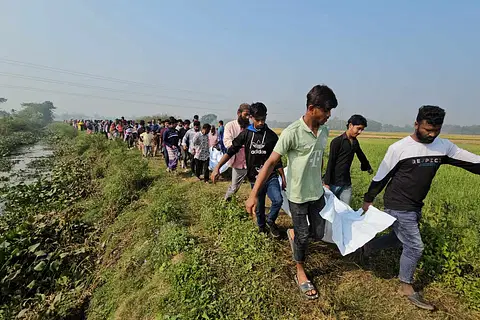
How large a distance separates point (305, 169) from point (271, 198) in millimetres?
1099

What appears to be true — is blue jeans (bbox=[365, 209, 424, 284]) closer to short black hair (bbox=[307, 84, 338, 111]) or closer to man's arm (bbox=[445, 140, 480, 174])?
man's arm (bbox=[445, 140, 480, 174])

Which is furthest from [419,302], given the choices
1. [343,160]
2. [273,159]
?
[273,159]

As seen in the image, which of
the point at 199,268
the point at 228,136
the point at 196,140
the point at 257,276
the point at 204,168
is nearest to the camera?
the point at 257,276

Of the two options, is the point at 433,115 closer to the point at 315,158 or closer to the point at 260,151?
the point at 315,158

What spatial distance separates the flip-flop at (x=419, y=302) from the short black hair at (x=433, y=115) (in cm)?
168

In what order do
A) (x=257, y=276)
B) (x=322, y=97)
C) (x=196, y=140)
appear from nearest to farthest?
(x=322, y=97) < (x=257, y=276) < (x=196, y=140)

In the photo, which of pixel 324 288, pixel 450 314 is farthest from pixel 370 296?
pixel 450 314

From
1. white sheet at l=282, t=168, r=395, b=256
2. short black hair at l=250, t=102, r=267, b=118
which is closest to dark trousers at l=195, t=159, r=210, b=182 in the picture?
short black hair at l=250, t=102, r=267, b=118

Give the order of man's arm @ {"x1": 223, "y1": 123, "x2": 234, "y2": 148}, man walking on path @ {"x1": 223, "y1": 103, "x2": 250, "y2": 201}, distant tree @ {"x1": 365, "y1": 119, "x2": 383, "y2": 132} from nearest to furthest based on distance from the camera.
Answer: man walking on path @ {"x1": 223, "y1": 103, "x2": 250, "y2": 201} → man's arm @ {"x1": 223, "y1": 123, "x2": 234, "y2": 148} → distant tree @ {"x1": 365, "y1": 119, "x2": 383, "y2": 132}

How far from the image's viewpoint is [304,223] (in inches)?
114

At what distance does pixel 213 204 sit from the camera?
16.8 feet

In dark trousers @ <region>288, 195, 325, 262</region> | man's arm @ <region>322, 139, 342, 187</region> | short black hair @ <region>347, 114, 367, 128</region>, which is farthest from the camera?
man's arm @ <region>322, 139, 342, 187</region>

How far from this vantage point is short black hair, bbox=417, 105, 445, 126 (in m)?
2.60

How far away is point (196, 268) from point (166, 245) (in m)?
0.83
